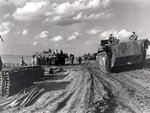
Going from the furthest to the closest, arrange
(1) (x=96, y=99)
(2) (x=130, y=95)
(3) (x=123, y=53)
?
1. (3) (x=123, y=53)
2. (2) (x=130, y=95)
3. (1) (x=96, y=99)

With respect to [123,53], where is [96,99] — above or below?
below

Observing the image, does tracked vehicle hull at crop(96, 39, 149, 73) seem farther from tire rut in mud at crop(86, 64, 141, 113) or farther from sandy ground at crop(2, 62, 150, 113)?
sandy ground at crop(2, 62, 150, 113)

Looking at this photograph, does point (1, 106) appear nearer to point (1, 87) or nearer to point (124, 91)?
point (1, 87)

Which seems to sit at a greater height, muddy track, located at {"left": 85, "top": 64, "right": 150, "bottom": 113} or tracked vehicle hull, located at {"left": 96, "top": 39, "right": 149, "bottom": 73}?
tracked vehicle hull, located at {"left": 96, "top": 39, "right": 149, "bottom": 73}

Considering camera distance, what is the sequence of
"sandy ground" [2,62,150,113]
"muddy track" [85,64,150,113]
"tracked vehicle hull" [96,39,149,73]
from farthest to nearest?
"tracked vehicle hull" [96,39,149,73] → "muddy track" [85,64,150,113] → "sandy ground" [2,62,150,113]

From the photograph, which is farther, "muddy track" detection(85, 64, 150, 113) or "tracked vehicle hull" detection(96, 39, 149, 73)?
"tracked vehicle hull" detection(96, 39, 149, 73)

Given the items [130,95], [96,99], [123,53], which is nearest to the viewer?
[96,99]

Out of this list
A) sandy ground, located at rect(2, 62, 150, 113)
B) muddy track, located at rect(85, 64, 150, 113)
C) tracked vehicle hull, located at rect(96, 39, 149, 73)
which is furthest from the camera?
tracked vehicle hull, located at rect(96, 39, 149, 73)

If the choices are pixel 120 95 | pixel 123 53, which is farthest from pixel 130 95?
Answer: pixel 123 53

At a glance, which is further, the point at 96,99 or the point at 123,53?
the point at 123,53

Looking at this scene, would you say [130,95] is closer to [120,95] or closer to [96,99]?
[120,95]

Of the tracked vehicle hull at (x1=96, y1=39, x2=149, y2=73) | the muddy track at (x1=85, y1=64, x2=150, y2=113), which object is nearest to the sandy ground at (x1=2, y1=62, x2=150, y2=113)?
the muddy track at (x1=85, y1=64, x2=150, y2=113)

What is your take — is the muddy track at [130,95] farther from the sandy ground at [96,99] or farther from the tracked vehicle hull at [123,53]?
the tracked vehicle hull at [123,53]

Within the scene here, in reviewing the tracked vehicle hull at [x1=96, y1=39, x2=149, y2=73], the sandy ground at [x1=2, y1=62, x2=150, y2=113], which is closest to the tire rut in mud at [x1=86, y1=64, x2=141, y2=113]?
the sandy ground at [x1=2, y1=62, x2=150, y2=113]
